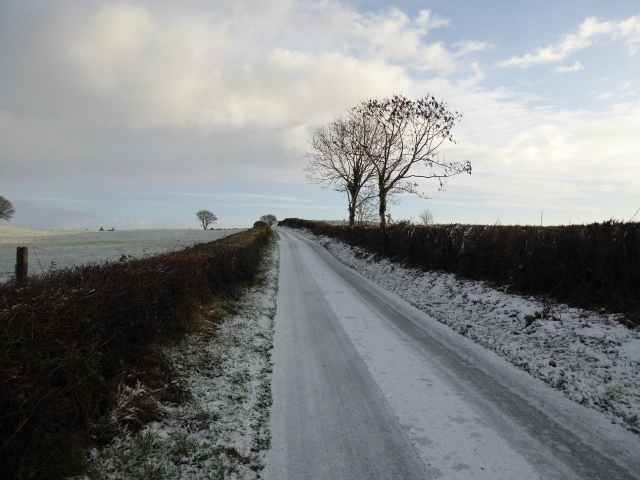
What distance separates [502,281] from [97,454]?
10.5m

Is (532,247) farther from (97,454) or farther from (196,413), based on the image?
(97,454)

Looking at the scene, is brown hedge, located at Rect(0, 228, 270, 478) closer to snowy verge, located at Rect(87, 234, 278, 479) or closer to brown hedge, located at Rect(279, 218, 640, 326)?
snowy verge, located at Rect(87, 234, 278, 479)

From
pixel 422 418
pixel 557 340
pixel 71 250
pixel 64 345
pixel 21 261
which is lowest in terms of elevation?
pixel 422 418

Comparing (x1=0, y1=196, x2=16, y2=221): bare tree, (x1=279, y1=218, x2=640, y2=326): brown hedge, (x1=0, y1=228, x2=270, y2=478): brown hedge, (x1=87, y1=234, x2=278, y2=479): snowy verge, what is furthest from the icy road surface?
(x1=0, y1=196, x2=16, y2=221): bare tree

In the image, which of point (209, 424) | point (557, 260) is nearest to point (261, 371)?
point (209, 424)

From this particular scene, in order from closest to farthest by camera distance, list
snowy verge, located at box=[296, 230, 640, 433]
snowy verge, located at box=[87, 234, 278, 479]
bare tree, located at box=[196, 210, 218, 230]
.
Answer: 1. snowy verge, located at box=[87, 234, 278, 479]
2. snowy verge, located at box=[296, 230, 640, 433]
3. bare tree, located at box=[196, 210, 218, 230]

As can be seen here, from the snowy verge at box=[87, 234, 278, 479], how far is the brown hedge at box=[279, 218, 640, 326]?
704cm

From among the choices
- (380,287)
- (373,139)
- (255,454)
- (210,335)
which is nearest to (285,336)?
(210,335)

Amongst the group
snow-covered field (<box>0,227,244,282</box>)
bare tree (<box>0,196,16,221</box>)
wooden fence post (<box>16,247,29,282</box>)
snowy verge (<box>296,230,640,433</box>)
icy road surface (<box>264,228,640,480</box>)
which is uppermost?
bare tree (<box>0,196,16,221</box>)

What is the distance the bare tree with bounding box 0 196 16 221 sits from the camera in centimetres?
6907

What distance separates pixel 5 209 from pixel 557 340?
94283 mm

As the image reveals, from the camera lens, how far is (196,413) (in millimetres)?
4367

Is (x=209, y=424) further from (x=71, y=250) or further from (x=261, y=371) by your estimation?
(x=71, y=250)

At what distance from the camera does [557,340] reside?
21.9 ft
